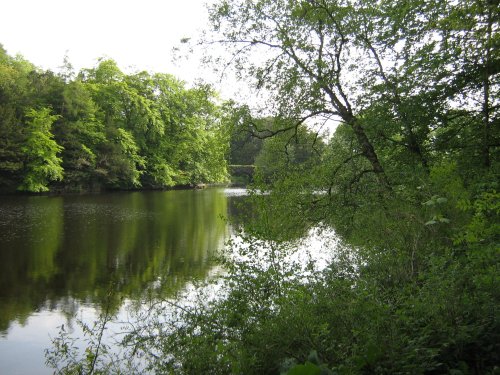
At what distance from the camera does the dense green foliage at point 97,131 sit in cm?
3322

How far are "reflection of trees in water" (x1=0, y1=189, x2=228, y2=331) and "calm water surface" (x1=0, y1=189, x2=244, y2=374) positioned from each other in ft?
0.08

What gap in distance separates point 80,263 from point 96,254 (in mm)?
1215

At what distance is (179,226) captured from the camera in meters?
20.5

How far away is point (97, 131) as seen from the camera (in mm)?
39750

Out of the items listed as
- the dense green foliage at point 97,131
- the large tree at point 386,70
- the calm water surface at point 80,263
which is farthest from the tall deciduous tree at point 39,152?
the large tree at point 386,70

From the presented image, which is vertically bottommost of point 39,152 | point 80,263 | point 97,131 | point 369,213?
point 80,263

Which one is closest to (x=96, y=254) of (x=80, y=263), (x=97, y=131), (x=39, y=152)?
(x=80, y=263)

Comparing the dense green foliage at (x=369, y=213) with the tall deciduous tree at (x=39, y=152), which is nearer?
the dense green foliage at (x=369, y=213)

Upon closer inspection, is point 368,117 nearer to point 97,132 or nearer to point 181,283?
point 181,283

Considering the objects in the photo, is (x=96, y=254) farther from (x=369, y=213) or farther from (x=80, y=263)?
(x=369, y=213)

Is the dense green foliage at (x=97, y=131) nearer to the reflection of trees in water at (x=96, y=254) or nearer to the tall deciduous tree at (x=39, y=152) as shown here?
the tall deciduous tree at (x=39, y=152)

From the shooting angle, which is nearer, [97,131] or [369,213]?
[369,213]

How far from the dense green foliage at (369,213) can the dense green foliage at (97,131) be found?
15.5 metres

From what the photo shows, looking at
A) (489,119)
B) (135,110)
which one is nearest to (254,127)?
(489,119)
